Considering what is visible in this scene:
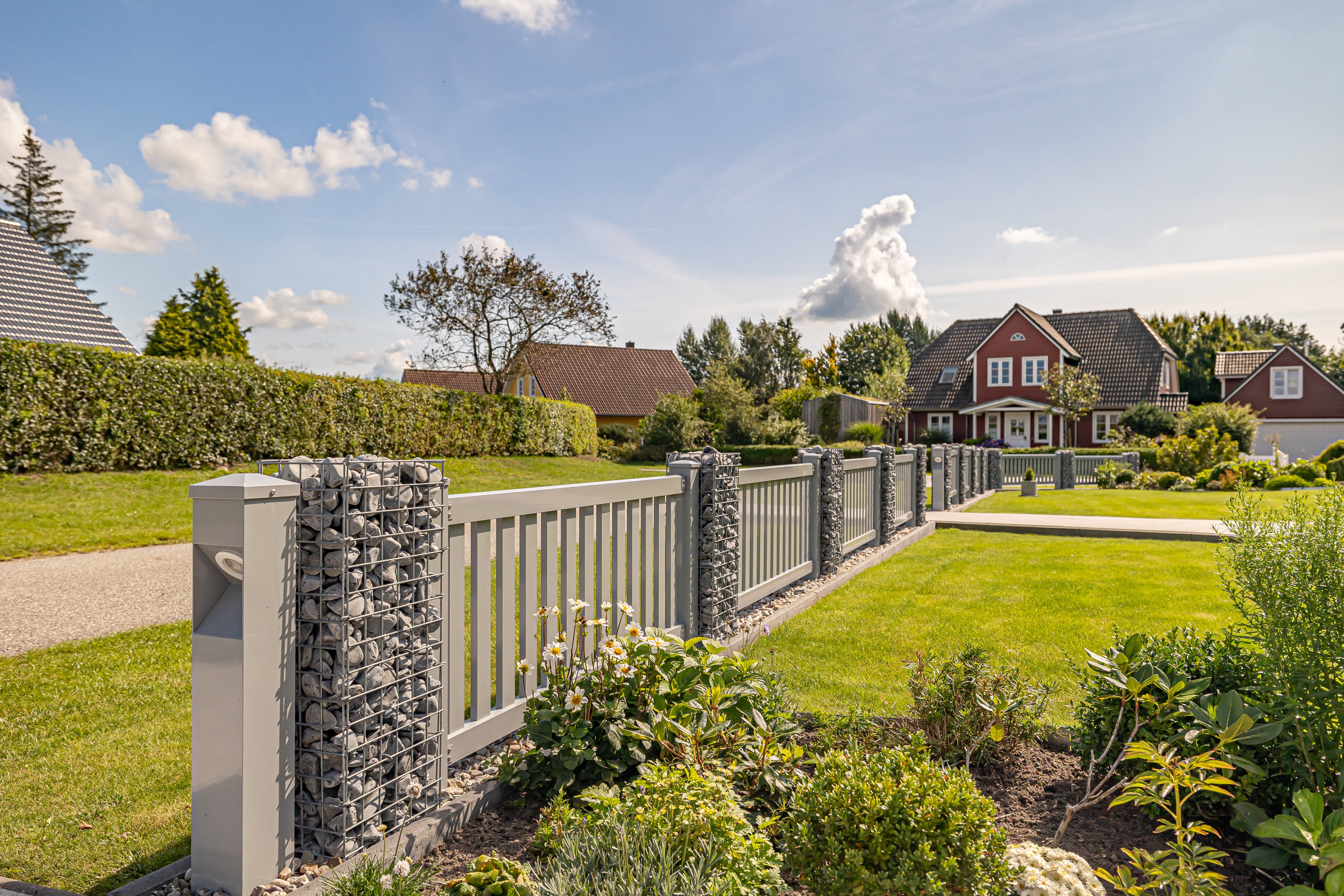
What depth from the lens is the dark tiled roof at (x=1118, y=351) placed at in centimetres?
3322

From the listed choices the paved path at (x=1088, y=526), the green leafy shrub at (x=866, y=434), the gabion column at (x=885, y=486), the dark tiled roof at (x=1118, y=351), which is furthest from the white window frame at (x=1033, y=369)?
the gabion column at (x=885, y=486)

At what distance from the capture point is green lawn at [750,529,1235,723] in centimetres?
434

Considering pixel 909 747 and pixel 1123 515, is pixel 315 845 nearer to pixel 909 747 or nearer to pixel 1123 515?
pixel 909 747

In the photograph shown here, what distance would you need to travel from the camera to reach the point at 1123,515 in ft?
41.5

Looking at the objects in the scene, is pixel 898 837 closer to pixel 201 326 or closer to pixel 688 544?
pixel 688 544

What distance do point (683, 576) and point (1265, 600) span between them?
125 inches

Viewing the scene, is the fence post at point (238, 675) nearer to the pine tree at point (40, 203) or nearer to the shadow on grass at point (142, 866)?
the shadow on grass at point (142, 866)

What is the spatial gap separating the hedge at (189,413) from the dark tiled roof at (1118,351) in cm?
3241

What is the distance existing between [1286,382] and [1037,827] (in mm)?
45164

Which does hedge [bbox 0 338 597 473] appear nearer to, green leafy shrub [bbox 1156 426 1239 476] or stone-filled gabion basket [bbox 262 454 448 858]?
stone-filled gabion basket [bbox 262 454 448 858]

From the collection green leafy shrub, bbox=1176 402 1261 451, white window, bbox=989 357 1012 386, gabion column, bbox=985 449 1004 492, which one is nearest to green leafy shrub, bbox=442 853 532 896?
gabion column, bbox=985 449 1004 492

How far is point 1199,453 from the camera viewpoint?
64.0 ft

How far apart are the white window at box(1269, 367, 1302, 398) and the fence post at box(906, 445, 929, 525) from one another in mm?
36194

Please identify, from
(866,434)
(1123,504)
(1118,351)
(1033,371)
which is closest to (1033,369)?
(1033,371)
